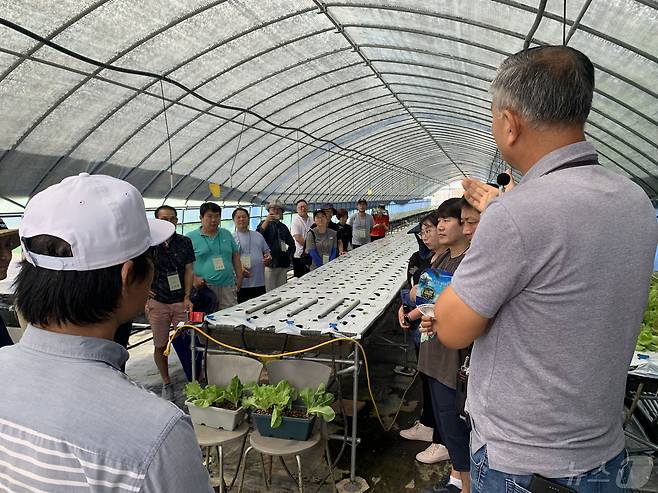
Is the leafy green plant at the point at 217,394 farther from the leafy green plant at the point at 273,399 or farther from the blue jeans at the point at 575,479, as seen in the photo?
the blue jeans at the point at 575,479

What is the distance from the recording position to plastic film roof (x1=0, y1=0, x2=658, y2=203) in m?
6.19

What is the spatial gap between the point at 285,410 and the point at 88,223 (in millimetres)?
2189

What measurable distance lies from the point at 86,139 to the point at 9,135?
1405 mm

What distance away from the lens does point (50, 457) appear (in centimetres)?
78

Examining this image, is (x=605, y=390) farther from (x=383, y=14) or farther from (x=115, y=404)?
(x=383, y=14)

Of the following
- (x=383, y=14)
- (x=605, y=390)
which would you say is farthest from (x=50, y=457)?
(x=383, y=14)

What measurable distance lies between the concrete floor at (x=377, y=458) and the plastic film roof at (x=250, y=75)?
384 cm

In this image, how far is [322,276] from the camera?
18.7 feet

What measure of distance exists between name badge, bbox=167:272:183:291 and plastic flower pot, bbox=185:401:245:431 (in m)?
1.69

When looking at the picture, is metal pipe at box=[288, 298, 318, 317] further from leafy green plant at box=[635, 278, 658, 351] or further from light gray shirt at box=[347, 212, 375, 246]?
light gray shirt at box=[347, 212, 375, 246]

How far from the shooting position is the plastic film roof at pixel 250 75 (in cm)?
619

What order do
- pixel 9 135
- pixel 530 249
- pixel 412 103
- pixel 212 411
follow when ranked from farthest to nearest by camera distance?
1. pixel 412 103
2. pixel 9 135
3. pixel 212 411
4. pixel 530 249

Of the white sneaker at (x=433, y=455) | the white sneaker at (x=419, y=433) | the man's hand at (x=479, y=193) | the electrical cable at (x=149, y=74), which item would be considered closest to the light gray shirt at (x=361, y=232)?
the electrical cable at (x=149, y=74)

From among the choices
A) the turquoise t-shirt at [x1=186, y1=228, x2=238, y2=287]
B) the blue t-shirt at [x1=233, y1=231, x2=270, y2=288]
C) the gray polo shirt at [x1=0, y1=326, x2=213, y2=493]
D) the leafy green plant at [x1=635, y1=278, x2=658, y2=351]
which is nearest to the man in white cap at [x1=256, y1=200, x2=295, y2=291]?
the blue t-shirt at [x1=233, y1=231, x2=270, y2=288]
